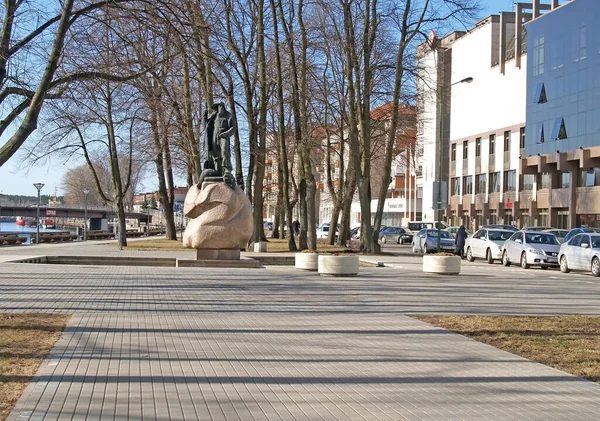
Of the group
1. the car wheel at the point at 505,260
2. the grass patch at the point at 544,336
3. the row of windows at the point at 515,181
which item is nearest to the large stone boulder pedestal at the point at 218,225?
the car wheel at the point at 505,260

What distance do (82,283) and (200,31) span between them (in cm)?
760

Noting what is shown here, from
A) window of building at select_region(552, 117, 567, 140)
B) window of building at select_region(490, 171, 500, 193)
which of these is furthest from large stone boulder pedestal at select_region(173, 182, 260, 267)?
window of building at select_region(490, 171, 500, 193)

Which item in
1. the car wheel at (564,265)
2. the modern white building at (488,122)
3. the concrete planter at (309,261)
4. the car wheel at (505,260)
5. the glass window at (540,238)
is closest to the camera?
the concrete planter at (309,261)

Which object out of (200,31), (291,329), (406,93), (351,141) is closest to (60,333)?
(291,329)

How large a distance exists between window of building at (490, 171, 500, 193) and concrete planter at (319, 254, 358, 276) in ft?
193

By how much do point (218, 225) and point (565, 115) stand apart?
43958mm

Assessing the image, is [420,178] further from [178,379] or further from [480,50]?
[178,379]

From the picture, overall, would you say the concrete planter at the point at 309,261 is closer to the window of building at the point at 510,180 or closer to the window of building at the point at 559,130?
the window of building at the point at 559,130

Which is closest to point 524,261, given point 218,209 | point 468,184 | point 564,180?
point 218,209

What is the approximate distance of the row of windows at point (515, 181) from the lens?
6128 centimetres

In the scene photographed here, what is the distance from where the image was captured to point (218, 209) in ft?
83.0

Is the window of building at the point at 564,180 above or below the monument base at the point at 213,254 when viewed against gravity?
above

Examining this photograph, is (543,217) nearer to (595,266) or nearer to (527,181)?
(527,181)

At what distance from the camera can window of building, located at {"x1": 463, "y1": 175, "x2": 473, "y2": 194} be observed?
84.9 m
